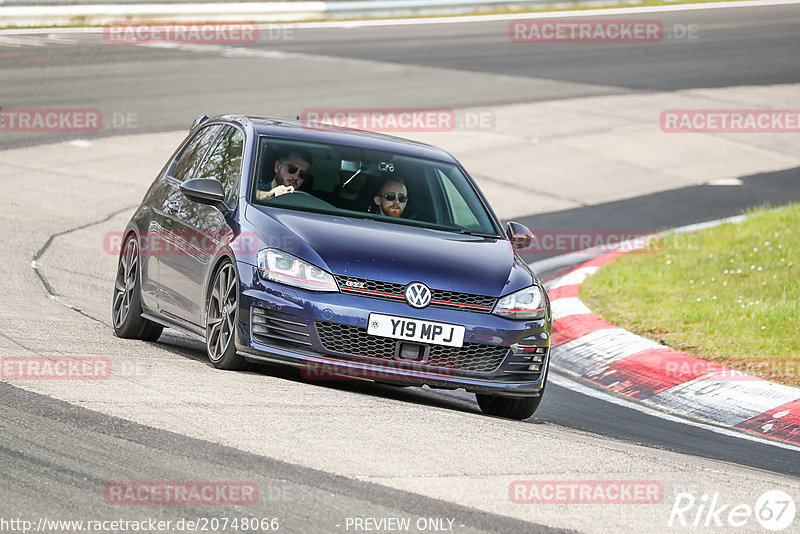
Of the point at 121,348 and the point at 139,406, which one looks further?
the point at 121,348

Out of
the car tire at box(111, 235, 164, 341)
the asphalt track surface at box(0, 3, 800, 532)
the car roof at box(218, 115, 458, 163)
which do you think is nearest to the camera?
the asphalt track surface at box(0, 3, 800, 532)

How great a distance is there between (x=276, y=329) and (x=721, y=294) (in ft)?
18.1

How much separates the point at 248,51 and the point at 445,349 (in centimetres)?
2144

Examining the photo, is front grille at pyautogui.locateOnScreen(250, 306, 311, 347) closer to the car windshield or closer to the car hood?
the car hood

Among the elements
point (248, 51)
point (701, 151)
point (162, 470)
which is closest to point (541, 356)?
point (162, 470)

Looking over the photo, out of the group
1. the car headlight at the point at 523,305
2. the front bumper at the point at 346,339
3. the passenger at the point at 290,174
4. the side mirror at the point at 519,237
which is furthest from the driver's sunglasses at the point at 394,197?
the front bumper at the point at 346,339

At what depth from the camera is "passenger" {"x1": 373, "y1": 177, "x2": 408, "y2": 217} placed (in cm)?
845

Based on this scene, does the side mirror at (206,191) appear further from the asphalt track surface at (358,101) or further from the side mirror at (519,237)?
the side mirror at (519,237)

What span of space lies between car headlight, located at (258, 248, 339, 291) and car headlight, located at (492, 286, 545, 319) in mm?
979

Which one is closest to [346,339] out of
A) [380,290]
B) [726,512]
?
[380,290]

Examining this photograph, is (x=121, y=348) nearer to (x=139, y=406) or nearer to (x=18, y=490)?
(x=139, y=406)

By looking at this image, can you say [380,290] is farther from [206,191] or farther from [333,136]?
[333,136]

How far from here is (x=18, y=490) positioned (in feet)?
16.4

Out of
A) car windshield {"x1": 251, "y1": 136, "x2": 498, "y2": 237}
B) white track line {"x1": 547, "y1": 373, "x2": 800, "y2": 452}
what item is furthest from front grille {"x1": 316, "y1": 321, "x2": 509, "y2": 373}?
white track line {"x1": 547, "y1": 373, "x2": 800, "y2": 452}
